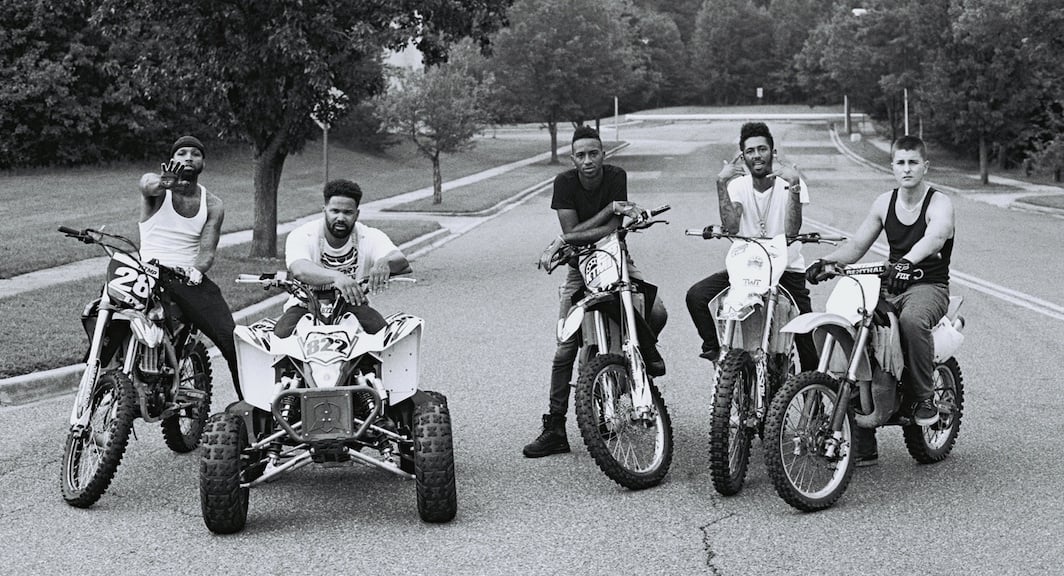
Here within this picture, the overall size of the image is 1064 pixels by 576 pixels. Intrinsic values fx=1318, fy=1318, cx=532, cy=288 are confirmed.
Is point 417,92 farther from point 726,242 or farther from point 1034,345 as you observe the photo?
point 1034,345

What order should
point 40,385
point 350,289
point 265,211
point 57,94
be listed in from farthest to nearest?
point 57,94 → point 265,211 → point 40,385 → point 350,289

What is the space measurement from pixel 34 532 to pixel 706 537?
306 centimetres

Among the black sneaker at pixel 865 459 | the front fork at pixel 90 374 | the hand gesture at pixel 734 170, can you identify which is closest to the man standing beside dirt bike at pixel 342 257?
the front fork at pixel 90 374

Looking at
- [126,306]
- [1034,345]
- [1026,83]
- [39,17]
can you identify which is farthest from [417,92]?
[126,306]

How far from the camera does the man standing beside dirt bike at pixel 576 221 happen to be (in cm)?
727

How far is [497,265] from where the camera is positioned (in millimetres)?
18469

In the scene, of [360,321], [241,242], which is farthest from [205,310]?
[241,242]

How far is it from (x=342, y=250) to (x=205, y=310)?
101cm

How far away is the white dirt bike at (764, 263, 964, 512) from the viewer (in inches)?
241

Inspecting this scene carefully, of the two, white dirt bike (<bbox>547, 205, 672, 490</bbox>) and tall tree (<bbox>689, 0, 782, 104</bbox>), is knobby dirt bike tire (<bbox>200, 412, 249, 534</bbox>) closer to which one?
white dirt bike (<bbox>547, 205, 672, 490</bbox>)

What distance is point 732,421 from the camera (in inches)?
254

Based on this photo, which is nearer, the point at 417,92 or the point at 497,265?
the point at 497,265

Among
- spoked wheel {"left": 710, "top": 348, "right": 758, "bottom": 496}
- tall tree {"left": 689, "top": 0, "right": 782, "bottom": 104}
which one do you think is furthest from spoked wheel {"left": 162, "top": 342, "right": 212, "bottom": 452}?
tall tree {"left": 689, "top": 0, "right": 782, "bottom": 104}

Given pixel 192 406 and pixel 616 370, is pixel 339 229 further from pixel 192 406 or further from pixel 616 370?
pixel 616 370
